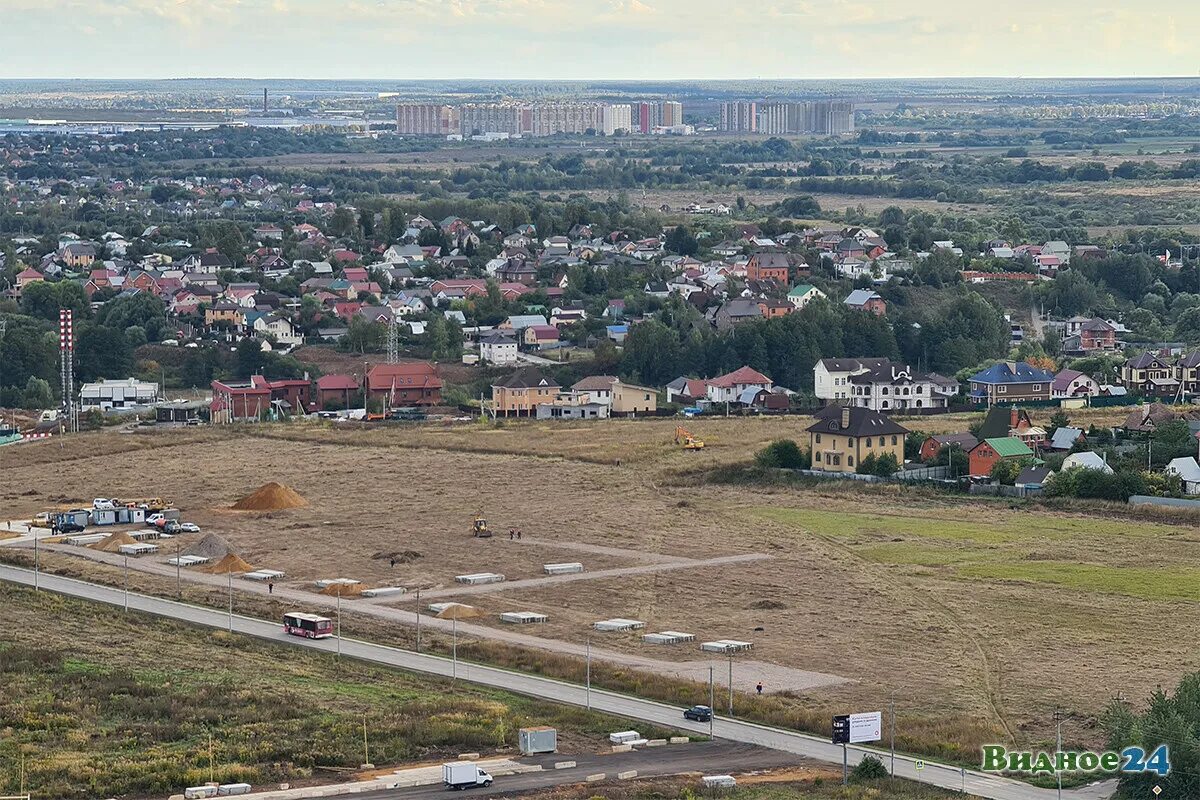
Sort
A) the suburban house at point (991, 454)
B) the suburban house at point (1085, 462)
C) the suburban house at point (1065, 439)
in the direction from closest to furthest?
1. the suburban house at point (1085, 462)
2. the suburban house at point (991, 454)
3. the suburban house at point (1065, 439)

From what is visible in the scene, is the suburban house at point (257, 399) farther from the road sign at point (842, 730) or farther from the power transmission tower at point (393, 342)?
the road sign at point (842, 730)

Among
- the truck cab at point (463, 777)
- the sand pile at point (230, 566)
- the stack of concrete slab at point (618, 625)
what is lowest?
the sand pile at point (230, 566)

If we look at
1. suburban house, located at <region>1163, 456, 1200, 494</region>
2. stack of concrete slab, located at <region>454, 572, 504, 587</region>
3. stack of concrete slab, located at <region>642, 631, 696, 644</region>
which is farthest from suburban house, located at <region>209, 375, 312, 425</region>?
stack of concrete slab, located at <region>642, 631, 696, 644</region>

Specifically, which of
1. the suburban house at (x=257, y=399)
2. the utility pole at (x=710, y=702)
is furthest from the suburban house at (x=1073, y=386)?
the utility pole at (x=710, y=702)

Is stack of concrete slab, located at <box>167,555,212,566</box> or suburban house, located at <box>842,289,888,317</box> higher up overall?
suburban house, located at <box>842,289,888,317</box>

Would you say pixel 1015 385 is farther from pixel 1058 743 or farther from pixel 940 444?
pixel 1058 743

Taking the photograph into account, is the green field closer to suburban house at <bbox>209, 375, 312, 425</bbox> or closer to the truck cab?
the truck cab
